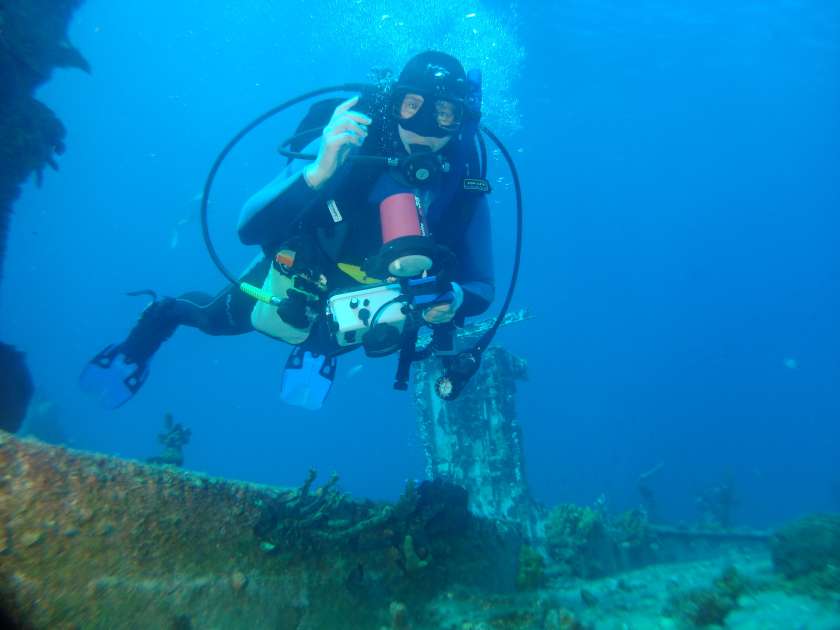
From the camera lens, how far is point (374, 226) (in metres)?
4.07

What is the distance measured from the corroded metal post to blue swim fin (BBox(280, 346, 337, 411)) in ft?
15.3

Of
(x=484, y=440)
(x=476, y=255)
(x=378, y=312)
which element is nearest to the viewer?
(x=378, y=312)

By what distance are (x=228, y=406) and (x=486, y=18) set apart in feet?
278

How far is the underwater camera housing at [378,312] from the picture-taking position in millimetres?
3295

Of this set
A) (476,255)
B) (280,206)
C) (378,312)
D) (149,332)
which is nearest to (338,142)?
(280,206)

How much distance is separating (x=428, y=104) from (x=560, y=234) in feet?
334

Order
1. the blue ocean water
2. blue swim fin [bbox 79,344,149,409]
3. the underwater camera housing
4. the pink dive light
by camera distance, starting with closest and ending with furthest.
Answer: the pink dive light, the underwater camera housing, blue swim fin [bbox 79,344,149,409], the blue ocean water

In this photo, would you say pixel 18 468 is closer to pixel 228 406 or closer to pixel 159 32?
pixel 159 32

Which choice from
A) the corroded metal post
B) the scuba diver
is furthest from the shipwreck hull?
the corroded metal post

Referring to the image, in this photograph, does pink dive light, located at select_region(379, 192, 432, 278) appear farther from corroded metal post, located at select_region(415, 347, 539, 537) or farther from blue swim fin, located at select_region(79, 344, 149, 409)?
corroded metal post, located at select_region(415, 347, 539, 537)

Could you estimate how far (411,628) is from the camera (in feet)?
9.92

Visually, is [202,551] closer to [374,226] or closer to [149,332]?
[374,226]

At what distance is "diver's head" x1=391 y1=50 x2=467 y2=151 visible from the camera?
365 centimetres

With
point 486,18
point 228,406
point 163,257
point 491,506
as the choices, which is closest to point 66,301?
point 163,257
